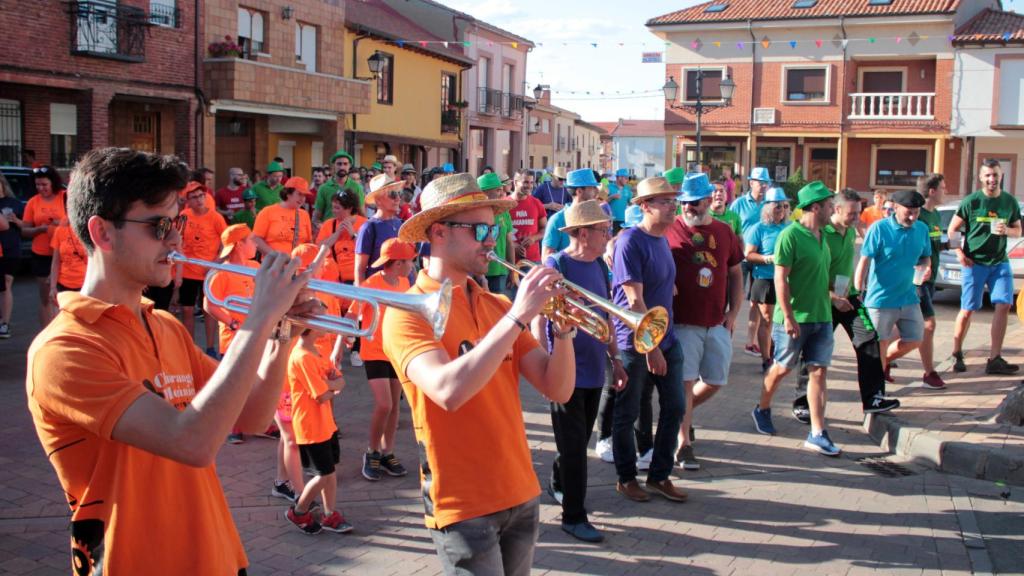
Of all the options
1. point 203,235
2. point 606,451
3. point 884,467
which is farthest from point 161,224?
point 203,235

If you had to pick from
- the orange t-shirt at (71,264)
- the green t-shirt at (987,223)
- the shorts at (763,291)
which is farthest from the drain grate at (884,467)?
the orange t-shirt at (71,264)

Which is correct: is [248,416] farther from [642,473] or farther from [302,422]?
[642,473]

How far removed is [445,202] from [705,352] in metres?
3.77

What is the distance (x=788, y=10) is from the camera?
3569cm

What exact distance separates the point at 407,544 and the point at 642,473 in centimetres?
206

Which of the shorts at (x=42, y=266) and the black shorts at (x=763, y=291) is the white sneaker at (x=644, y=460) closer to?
the black shorts at (x=763, y=291)

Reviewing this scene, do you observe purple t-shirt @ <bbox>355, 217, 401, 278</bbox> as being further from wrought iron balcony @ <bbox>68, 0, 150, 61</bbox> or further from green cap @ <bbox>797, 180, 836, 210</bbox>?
wrought iron balcony @ <bbox>68, 0, 150, 61</bbox>

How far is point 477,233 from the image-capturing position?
336 cm

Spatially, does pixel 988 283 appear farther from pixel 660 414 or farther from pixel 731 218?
pixel 660 414

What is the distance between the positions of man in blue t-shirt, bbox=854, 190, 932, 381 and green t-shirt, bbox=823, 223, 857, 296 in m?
0.87

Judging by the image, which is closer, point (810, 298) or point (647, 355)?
point (647, 355)

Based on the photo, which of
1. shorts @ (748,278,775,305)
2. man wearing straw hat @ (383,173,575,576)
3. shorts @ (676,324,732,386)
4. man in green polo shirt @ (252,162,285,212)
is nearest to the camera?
man wearing straw hat @ (383,173,575,576)

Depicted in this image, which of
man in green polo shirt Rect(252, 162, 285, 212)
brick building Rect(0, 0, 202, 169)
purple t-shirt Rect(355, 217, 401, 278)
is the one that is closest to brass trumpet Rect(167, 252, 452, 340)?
purple t-shirt Rect(355, 217, 401, 278)

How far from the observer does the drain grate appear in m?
6.79
